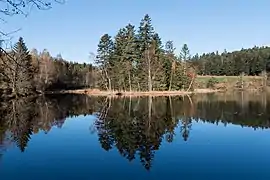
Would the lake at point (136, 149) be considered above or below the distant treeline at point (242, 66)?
below

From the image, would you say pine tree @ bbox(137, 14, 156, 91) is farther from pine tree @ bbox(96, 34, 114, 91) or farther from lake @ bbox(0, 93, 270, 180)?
lake @ bbox(0, 93, 270, 180)

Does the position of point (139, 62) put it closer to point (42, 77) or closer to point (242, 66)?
point (42, 77)

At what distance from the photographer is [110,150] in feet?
54.4

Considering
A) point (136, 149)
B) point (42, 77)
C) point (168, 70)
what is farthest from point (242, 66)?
point (136, 149)

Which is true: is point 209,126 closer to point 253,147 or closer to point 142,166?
point 253,147

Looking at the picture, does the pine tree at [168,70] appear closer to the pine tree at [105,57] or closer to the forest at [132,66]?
→ the forest at [132,66]

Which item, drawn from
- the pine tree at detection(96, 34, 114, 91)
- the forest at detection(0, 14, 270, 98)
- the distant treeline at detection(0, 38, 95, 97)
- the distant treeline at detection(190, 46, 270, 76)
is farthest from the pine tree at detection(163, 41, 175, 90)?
the distant treeline at detection(190, 46, 270, 76)

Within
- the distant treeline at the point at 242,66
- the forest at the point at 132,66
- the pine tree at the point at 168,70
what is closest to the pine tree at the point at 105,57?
the forest at the point at 132,66

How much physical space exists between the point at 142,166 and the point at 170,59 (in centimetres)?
5804

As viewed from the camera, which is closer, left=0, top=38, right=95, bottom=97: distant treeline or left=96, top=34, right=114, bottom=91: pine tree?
left=0, top=38, right=95, bottom=97: distant treeline

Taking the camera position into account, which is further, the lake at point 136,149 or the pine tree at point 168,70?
the pine tree at point 168,70

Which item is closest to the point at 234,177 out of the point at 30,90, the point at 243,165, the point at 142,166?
the point at 243,165

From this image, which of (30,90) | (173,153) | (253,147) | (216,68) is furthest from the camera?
(216,68)

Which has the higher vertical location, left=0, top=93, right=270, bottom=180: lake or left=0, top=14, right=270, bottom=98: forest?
left=0, top=14, right=270, bottom=98: forest
